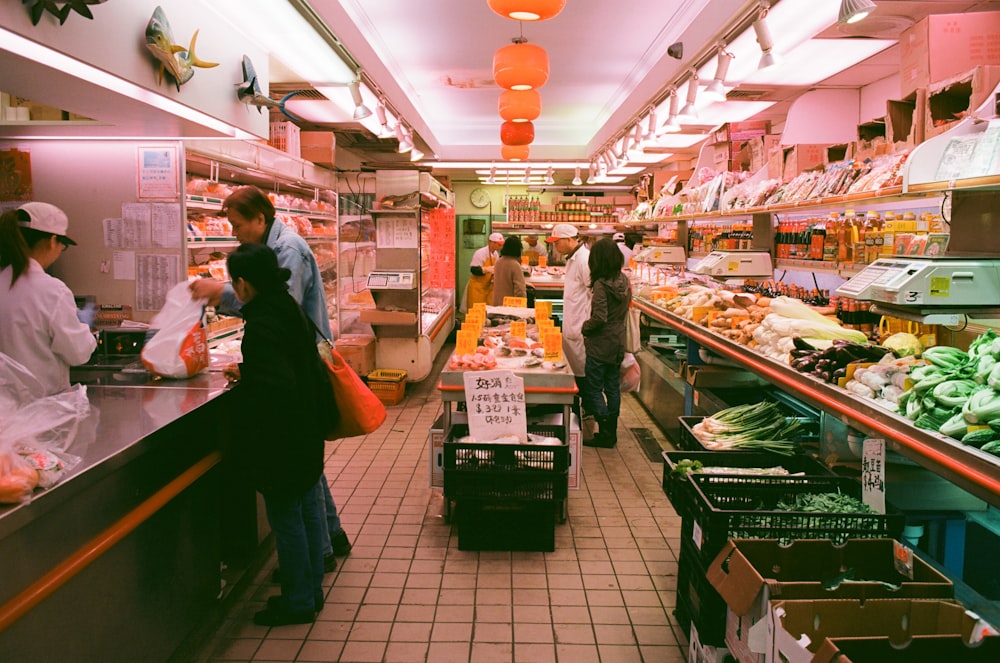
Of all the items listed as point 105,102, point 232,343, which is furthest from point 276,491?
point 232,343

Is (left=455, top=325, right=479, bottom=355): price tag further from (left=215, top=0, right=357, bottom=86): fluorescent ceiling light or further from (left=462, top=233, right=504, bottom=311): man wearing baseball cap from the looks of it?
(left=462, top=233, right=504, bottom=311): man wearing baseball cap

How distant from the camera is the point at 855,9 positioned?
3150 millimetres

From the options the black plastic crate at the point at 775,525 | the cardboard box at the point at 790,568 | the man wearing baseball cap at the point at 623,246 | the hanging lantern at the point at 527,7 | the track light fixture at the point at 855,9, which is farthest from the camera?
the man wearing baseball cap at the point at 623,246

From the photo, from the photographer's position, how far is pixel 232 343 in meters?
6.03

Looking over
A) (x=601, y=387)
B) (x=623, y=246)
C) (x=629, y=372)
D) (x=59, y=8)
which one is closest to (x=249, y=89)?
(x=59, y=8)

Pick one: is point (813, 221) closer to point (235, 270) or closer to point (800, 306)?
point (800, 306)

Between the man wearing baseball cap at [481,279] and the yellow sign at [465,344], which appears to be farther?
the man wearing baseball cap at [481,279]

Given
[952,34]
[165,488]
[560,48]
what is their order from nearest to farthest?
[165,488], [952,34], [560,48]

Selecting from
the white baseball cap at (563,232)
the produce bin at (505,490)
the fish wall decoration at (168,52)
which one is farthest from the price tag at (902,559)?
the white baseball cap at (563,232)

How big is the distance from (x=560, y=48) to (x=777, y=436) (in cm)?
552

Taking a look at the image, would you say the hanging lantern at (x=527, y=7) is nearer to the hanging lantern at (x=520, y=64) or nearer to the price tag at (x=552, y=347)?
the hanging lantern at (x=520, y=64)

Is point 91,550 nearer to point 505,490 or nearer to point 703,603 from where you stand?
point 505,490

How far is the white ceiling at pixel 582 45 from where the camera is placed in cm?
456

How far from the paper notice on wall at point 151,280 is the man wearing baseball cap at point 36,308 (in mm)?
1190
